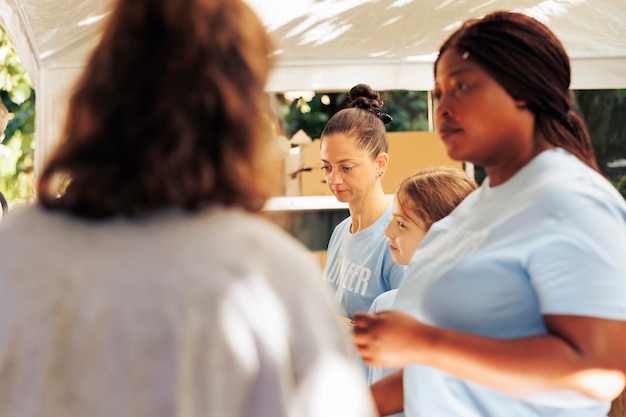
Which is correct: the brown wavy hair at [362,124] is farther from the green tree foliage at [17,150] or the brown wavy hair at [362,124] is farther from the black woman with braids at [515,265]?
the green tree foliage at [17,150]

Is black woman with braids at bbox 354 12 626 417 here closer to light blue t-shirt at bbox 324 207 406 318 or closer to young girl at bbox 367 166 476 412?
young girl at bbox 367 166 476 412

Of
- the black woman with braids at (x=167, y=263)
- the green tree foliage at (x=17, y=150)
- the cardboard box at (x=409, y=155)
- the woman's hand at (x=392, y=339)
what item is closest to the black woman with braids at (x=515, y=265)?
the woman's hand at (x=392, y=339)

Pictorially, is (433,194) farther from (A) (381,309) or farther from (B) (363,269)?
(B) (363,269)

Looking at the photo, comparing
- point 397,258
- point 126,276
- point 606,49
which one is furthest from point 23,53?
point 126,276

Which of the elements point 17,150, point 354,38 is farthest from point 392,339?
point 17,150

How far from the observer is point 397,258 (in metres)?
2.11

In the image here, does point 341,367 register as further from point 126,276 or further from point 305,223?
point 305,223

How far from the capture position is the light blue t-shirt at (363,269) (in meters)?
2.28

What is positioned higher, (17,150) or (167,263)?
(167,263)

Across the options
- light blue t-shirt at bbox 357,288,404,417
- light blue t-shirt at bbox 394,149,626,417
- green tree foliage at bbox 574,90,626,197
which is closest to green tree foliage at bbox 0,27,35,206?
green tree foliage at bbox 574,90,626,197

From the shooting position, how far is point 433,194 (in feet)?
6.48

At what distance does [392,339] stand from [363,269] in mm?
1248

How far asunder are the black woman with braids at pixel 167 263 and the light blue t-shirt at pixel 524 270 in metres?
0.41

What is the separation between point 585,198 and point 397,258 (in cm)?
104
